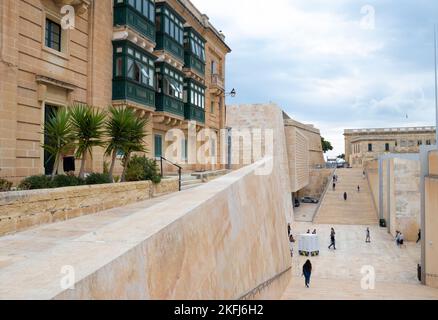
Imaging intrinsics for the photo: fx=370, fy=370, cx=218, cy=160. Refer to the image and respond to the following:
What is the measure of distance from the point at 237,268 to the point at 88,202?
4565 mm

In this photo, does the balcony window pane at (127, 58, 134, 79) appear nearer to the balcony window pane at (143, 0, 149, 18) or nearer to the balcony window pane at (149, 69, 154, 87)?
the balcony window pane at (149, 69, 154, 87)

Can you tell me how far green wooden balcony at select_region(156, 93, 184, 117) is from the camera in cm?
1872

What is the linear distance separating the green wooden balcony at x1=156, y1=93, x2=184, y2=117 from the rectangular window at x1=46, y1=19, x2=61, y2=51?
→ 247 inches

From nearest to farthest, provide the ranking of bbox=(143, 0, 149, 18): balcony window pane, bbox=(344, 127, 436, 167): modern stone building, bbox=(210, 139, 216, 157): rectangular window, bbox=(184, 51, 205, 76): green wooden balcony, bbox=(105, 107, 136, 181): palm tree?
bbox=(105, 107, 136, 181): palm tree
bbox=(143, 0, 149, 18): balcony window pane
bbox=(184, 51, 205, 76): green wooden balcony
bbox=(210, 139, 216, 157): rectangular window
bbox=(344, 127, 436, 167): modern stone building

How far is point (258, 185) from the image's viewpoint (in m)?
10.7

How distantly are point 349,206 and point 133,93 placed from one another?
103ft

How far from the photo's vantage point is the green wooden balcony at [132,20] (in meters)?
15.5

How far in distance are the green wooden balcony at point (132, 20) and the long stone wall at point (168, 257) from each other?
9.88 metres

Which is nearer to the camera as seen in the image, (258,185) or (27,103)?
(258,185)

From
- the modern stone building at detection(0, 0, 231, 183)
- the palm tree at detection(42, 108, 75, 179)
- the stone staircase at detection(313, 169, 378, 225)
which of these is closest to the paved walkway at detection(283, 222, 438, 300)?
the stone staircase at detection(313, 169, 378, 225)

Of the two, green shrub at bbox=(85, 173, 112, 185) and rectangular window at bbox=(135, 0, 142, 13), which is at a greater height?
rectangular window at bbox=(135, 0, 142, 13)
